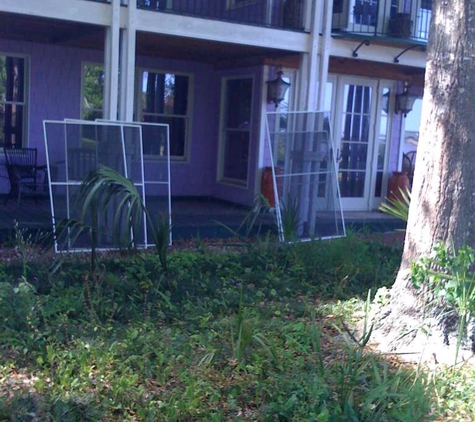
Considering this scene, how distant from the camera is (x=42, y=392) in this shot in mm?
4227

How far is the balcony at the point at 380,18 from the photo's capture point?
12219 millimetres

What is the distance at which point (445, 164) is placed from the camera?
5402 millimetres

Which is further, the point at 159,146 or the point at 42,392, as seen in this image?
the point at 159,146

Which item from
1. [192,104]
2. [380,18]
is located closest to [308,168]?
[380,18]

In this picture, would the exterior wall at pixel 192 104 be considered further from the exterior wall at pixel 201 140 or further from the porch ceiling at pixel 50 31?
the porch ceiling at pixel 50 31

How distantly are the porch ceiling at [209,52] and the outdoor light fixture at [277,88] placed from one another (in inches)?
14.4

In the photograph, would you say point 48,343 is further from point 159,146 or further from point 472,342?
point 159,146

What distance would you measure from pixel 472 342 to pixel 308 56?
6.59m

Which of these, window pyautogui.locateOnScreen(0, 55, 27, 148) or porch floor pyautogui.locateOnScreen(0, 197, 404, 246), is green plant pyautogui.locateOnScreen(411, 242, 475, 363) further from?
window pyautogui.locateOnScreen(0, 55, 27, 148)

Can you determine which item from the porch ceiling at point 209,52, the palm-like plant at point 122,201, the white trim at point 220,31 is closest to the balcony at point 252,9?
the white trim at point 220,31

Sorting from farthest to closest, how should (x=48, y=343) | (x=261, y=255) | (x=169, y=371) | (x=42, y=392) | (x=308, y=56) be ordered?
(x=308, y=56) → (x=261, y=255) → (x=48, y=343) → (x=169, y=371) → (x=42, y=392)

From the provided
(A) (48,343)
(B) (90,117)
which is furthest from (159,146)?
(A) (48,343)

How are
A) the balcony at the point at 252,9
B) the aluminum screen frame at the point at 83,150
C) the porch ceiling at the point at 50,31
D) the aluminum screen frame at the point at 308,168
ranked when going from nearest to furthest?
the aluminum screen frame at the point at 83,150, the porch ceiling at the point at 50,31, the aluminum screen frame at the point at 308,168, the balcony at the point at 252,9

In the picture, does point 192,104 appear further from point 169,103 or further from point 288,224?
point 288,224
